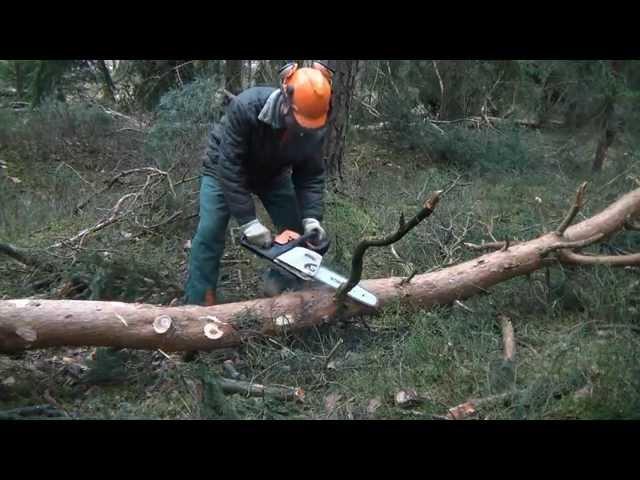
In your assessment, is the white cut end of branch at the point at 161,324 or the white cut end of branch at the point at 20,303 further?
the white cut end of branch at the point at 161,324

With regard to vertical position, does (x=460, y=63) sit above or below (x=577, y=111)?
above

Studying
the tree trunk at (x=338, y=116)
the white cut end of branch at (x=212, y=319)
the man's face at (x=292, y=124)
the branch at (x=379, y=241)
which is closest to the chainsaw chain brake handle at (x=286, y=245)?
the branch at (x=379, y=241)

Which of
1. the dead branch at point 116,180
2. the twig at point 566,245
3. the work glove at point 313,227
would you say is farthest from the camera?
the dead branch at point 116,180

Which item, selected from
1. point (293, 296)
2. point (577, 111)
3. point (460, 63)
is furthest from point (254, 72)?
point (293, 296)

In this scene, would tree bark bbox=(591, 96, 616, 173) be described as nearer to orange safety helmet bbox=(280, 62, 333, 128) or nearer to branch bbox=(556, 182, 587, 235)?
branch bbox=(556, 182, 587, 235)

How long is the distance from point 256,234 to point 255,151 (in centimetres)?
54

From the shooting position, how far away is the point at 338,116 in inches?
263

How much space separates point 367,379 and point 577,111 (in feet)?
19.8

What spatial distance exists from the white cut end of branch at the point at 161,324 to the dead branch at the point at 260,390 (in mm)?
411

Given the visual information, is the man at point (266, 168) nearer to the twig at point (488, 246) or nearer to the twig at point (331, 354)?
the twig at point (331, 354)

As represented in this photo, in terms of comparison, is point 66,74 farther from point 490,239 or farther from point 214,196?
point 490,239

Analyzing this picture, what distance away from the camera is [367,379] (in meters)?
3.61

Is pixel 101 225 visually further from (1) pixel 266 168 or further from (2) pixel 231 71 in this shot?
(2) pixel 231 71

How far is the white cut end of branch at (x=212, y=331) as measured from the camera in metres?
3.75
